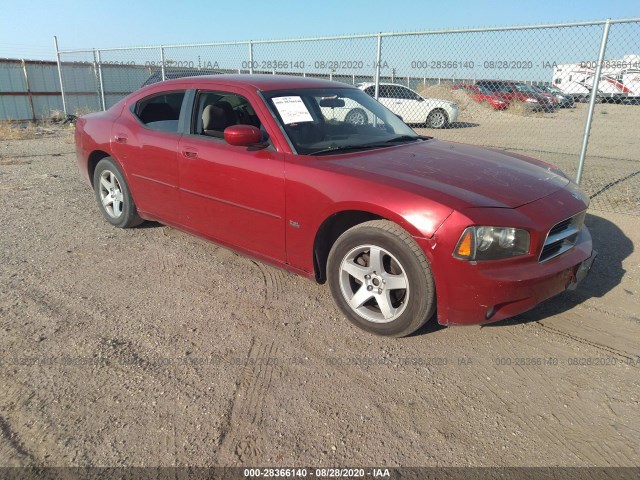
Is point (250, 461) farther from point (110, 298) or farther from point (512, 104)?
point (512, 104)

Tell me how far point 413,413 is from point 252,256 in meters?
1.87

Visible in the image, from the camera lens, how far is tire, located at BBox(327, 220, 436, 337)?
2.88 metres

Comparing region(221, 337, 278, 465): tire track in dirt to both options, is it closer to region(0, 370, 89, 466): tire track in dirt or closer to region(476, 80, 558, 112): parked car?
region(0, 370, 89, 466): tire track in dirt

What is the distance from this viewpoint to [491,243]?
9.03 ft

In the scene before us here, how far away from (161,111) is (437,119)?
1317 centimetres

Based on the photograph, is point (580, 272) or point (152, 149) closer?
point (580, 272)

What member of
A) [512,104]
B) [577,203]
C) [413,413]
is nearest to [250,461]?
[413,413]

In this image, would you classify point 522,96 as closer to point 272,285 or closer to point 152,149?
point 152,149

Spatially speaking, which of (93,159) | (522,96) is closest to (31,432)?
(93,159)

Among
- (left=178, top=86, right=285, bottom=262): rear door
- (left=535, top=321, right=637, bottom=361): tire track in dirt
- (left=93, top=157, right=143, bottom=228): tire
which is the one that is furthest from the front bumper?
(left=93, top=157, right=143, bottom=228): tire

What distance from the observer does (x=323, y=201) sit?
320cm

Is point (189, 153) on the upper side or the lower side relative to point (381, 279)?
upper

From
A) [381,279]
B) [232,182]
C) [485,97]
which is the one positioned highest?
[485,97]

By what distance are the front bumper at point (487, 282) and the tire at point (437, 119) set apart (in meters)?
13.9
